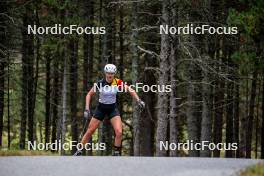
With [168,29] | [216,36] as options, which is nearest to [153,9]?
[216,36]

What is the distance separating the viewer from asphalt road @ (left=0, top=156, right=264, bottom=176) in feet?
33.1

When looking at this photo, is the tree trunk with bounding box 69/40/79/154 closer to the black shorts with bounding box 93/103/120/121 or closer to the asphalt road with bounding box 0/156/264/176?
the black shorts with bounding box 93/103/120/121

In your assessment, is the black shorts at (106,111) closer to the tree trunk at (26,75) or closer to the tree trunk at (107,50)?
the tree trunk at (107,50)

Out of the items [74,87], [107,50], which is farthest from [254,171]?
[74,87]

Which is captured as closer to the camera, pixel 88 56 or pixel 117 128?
pixel 117 128

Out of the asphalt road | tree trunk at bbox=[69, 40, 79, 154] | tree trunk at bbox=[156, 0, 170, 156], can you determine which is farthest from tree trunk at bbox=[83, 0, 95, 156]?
the asphalt road

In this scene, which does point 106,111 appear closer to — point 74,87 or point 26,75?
point 74,87

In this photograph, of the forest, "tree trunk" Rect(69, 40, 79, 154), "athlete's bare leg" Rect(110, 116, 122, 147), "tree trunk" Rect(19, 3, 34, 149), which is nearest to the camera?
"athlete's bare leg" Rect(110, 116, 122, 147)

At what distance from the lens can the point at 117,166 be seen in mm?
11016

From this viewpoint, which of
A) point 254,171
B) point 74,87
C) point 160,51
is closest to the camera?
point 254,171

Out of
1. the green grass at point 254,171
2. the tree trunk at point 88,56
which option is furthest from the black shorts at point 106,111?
the tree trunk at point 88,56

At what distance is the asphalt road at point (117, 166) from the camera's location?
33.1 feet

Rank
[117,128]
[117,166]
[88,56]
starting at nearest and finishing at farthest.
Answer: [117,166] → [117,128] → [88,56]

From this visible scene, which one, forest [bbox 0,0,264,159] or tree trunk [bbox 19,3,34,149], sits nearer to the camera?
forest [bbox 0,0,264,159]
